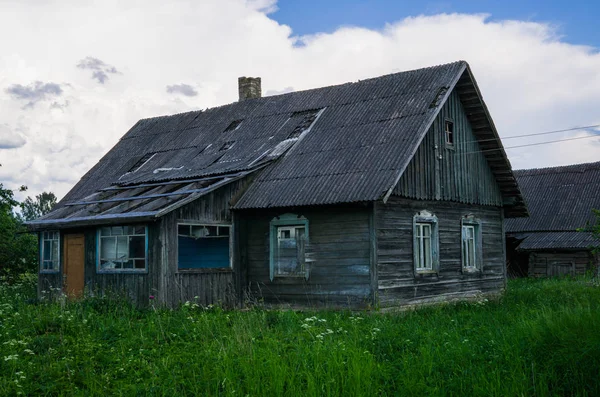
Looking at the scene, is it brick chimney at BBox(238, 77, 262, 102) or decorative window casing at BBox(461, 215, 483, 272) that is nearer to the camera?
decorative window casing at BBox(461, 215, 483, 272)

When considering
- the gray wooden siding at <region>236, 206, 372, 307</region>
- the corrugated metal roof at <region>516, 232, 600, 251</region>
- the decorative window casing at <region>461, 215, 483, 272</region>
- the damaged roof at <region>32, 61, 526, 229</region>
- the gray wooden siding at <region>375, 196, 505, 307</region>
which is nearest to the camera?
the gray wooden siding at <region>236, 206, 372, 307</region>

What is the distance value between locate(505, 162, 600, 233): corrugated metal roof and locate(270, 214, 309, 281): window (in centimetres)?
1703

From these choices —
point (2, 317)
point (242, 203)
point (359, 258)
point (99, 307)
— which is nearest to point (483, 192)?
point (359, 258)

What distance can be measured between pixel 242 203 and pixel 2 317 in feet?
19.9

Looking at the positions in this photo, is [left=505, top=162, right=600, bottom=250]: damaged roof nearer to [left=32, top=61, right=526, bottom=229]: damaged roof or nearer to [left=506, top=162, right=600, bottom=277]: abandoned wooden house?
[left=506, top=162, right=600, bottom=277]: abandoned wooden house

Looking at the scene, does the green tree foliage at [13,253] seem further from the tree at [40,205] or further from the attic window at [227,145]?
the tree at [40,205]

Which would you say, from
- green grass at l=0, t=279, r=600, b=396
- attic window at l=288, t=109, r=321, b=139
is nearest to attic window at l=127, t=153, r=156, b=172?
attic window at l=288, t=109, r=321, b=139

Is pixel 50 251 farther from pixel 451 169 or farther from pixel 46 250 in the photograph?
pixel 451 169

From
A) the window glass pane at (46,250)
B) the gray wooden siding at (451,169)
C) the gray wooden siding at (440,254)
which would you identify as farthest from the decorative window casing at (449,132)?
the window glass pane at (46,250)

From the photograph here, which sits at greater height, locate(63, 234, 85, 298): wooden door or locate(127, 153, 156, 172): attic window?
locate(127, 153, 156, 172): attic window

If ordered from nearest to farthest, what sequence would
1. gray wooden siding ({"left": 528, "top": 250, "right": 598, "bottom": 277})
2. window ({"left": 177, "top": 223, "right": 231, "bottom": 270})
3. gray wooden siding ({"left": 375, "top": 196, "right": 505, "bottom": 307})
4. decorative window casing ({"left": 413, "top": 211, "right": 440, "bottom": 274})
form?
gray wooden siding ({"left": 375, "top": 196, "right": 505, "bottom": 307})
decorative window casing ({"left": 413, "top": 211, "right": 440, "bottom": 274})
window ({"left": 177, "top": 223, "right": 231, "bottom": 270})
gray wooden siding ({"left": 528, "top": 250, "right": 598, "bottom": 277})

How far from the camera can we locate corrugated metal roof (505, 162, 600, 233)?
98.8 ft

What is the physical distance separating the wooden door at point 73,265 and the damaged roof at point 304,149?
0.66m

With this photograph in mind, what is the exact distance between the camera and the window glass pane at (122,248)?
53.3 feet
